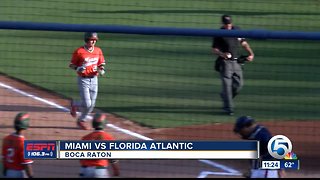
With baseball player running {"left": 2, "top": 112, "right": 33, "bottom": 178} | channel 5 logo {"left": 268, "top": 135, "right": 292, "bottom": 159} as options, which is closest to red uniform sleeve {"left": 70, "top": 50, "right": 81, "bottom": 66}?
baseball player running {"left": 2, "top": 112, "right": 33, "bottom": 178}

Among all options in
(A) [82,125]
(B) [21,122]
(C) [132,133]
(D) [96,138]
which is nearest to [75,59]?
(C) [132,133]

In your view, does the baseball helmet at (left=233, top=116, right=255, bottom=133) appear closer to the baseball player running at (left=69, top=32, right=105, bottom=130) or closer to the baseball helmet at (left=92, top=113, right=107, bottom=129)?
the baseball helmet at (left=92, top=113, right=107, bottom=129)

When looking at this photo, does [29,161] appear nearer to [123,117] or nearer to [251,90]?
[123,117]

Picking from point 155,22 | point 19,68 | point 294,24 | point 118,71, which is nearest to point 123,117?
point 118,71

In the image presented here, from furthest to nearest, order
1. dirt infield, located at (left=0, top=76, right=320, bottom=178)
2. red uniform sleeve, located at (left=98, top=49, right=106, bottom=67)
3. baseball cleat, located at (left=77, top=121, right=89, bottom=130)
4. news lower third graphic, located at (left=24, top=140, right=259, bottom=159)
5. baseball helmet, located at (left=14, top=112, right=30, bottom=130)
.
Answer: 1. red uniform sleeve, located at (left=98, top=49, right=106, bottom=67)
2. baseball cleat, located at (left=77, top=121, right=89, bottom=130)
3. dirt infield, located at (left=0, top=76, right=320, bottom=178)
4. baseball helmet, located at (left=14, top=112, right=30, bottom=130)
5. news lower third graphic, located at (left=24, top=140, right=259, bottom=159)

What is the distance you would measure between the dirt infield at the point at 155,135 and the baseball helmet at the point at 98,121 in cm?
27

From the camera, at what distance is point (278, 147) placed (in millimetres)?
5852

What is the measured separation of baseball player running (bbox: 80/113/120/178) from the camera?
Answer: 19.5 ft

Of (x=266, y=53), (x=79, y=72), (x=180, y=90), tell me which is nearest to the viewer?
(x=180, y=90)

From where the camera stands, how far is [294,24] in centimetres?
1548

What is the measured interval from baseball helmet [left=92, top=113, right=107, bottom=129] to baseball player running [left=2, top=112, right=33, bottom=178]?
571mm

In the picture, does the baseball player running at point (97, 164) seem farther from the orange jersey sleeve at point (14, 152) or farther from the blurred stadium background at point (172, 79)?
the orange jersey sleeve at point (14, 152)

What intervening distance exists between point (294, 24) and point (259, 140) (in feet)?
32.5

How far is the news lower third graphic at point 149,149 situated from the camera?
574 cm
